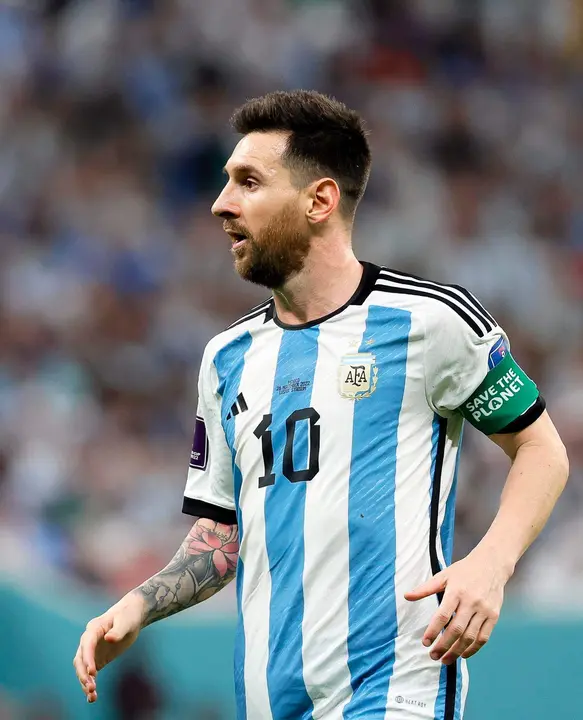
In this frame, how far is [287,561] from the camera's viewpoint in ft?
10.5

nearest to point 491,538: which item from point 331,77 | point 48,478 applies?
point 48,478

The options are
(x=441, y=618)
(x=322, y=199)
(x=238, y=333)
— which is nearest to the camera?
(x=441, y=618)

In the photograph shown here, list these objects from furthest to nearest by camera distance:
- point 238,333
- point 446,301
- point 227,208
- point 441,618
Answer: point 238,333
point 227,208
point 446,301
point 441,618

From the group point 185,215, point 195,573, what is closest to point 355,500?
point 195,573

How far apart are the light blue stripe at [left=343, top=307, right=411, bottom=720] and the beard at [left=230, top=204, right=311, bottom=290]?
0.32 m

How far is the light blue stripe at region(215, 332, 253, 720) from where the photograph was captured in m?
3.31

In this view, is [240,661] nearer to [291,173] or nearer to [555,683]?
[291,173]

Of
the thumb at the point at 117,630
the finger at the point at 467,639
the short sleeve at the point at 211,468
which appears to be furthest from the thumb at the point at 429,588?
the short sleeve at the point at 211,468

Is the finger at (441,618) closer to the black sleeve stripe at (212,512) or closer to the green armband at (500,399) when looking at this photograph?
the green armband at (500,399)

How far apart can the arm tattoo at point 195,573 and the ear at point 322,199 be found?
0.94 metres

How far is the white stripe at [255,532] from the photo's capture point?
10.6ft

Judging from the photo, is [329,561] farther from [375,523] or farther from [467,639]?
[467,639]

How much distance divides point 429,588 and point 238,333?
1139 millimetres

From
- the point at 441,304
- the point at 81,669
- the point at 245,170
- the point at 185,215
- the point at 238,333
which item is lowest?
the point at 81,669
